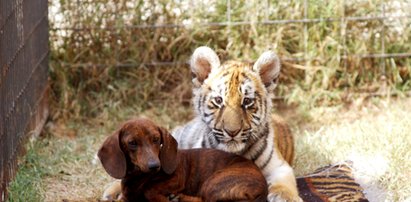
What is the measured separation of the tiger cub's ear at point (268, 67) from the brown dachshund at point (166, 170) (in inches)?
29.5

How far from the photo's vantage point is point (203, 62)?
22.0 feet

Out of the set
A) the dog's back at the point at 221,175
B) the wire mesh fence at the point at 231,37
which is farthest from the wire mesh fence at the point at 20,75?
the dog's back at the point at 221,175

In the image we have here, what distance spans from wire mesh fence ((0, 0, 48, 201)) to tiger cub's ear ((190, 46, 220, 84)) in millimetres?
1234

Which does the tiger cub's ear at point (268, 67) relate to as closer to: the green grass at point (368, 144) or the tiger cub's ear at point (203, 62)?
the tiger cub's ear at point (203, 62)

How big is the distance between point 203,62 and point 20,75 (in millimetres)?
1372

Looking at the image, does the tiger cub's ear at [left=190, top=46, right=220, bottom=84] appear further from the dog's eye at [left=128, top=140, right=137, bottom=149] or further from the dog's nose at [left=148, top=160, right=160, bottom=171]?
the dog's nose at [left=148, top=160, right=160, bottom=171]

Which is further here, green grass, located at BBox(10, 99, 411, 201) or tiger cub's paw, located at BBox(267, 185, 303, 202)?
green grass, located at BBox(10, 99, 411, 201)

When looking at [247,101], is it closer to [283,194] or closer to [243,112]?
[243,112]

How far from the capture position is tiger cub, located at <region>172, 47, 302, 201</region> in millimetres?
6258

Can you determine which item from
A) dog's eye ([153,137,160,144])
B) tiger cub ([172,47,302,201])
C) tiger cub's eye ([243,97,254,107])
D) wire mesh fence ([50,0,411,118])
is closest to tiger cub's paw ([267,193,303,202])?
tiger cub ([172,47,302,201])

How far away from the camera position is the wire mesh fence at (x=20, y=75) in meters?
6.25

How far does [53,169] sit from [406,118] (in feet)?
9.38

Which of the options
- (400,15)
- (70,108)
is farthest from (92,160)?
(400,15)

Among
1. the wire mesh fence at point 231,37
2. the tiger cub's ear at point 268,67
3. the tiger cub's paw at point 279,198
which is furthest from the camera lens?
the wire mesh fence at point 231,37
